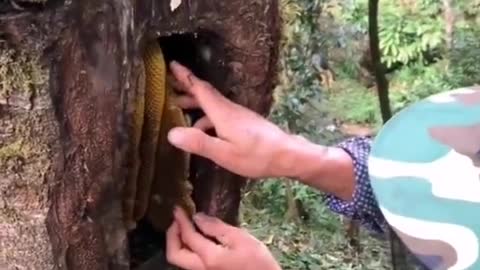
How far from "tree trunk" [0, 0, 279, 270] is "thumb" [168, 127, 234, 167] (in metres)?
0.05

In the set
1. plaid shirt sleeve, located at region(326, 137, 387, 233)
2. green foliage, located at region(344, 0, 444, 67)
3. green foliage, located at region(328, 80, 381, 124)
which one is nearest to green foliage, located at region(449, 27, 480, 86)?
green foliage, located at region(328, 80, 381, 124)

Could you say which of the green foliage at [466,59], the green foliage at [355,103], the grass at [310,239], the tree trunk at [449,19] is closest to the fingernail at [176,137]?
the grass at [310,239]

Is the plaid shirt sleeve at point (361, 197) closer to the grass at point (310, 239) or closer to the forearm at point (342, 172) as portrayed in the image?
the forearm at point (342, 172)

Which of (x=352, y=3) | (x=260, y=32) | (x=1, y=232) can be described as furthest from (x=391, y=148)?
(x=352, y=3)

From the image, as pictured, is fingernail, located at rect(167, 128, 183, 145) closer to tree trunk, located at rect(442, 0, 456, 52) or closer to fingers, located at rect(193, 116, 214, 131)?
fingers, located at rect(193, 116, 214, 131)

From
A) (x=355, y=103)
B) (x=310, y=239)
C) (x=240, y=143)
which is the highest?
(x=240, y=143)

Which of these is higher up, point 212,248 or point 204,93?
point 204,93

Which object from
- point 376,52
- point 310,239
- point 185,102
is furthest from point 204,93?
point 310,239

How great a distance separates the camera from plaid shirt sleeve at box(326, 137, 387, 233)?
2.91 feet

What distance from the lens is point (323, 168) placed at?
872 millimetres

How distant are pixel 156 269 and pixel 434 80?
5.19ft

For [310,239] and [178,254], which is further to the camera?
[310,239]

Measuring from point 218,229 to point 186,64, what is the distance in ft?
0.50

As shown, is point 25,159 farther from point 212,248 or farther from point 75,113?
point 212,248
